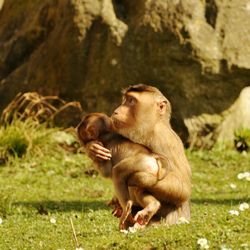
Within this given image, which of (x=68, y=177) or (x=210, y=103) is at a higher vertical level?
Result: (x=210, y=103)

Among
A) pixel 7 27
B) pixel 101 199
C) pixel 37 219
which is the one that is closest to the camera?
pixel 37 219

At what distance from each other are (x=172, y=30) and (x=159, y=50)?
40cm

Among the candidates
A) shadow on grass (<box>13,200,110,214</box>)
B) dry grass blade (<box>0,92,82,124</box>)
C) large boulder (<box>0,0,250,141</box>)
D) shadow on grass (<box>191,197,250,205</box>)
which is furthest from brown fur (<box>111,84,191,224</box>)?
dry grass blade (<box>0,92,82,124</box>)

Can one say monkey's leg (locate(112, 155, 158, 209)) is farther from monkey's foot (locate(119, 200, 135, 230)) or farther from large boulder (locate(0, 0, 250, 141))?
large boulder (locate(0, 0, 250, 141))

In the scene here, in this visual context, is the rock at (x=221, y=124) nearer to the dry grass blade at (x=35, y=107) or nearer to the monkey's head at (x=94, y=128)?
the dry grass blade at (x=35, y=107)

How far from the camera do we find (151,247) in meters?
6.91

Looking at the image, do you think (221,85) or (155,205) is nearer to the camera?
(155,205)

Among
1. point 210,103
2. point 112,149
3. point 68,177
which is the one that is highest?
point 112,149

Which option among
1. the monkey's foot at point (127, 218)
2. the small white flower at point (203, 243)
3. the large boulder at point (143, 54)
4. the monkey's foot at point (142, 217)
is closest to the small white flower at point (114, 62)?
the large boulder at point (143, 54)

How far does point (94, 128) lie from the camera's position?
26.7ft

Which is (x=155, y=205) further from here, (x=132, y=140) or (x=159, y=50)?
(x=159, y=50)

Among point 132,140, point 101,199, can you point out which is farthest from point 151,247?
point 101,199

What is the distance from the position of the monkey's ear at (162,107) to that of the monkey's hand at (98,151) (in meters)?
0.56

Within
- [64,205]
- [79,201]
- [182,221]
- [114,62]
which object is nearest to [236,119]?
[114,62]
